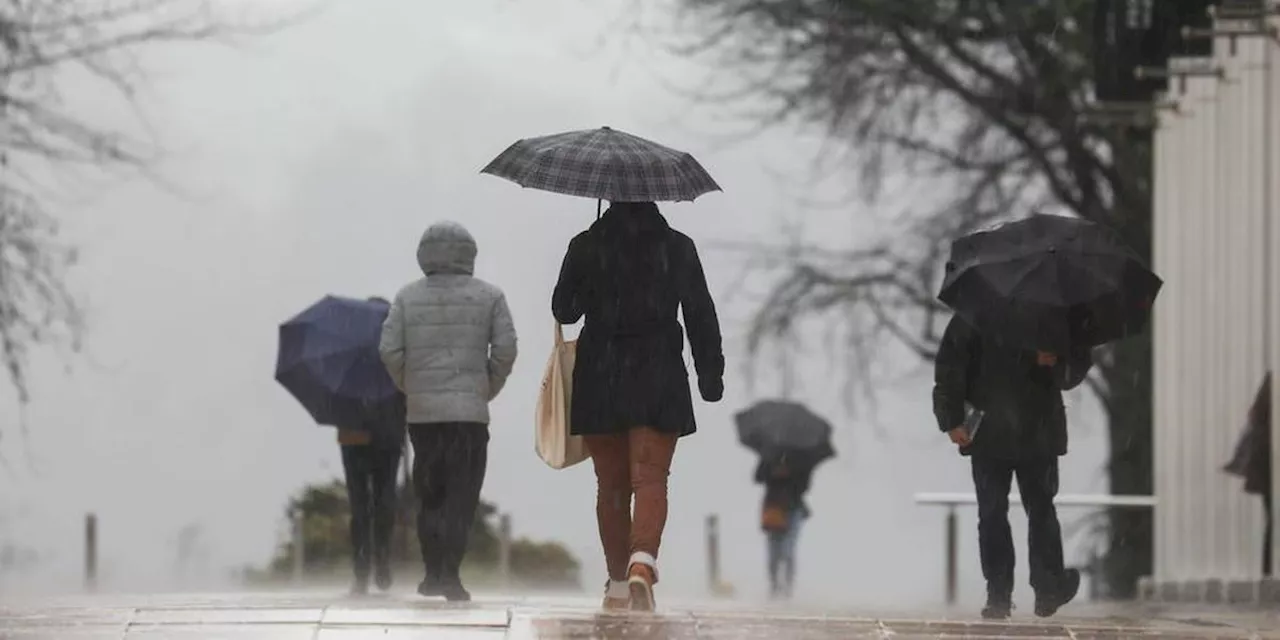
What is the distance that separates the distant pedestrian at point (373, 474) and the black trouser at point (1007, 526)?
350 cm

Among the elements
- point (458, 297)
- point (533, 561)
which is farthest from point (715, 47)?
point (458, 297)

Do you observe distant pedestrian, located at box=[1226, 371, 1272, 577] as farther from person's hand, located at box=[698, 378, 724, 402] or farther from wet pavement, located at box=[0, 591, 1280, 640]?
person's hand, located at box=[698, 378, 724, 402]

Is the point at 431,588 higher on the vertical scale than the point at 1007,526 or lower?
lower

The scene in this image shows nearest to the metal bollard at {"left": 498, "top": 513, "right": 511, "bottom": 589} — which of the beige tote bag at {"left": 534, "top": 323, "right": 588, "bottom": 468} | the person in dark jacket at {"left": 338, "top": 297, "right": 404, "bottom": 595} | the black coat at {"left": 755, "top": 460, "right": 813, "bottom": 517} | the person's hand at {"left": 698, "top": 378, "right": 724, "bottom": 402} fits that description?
the black coat at {"left": 755, "top": 460, "right": 813, "bottom": 517}

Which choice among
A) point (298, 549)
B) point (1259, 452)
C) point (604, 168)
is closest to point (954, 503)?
point (1259, 452)

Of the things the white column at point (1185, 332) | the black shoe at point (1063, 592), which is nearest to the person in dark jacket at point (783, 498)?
the white column at point (1185, 332)

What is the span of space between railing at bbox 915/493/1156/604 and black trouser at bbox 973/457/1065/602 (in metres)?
6.58

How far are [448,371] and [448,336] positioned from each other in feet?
0.53

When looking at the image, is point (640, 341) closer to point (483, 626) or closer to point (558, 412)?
point (558, 412)

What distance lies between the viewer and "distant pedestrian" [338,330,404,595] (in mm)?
14727

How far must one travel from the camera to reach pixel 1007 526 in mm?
12281

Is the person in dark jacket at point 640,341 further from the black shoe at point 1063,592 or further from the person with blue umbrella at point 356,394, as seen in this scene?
the person with blue umbrella at point 356,394

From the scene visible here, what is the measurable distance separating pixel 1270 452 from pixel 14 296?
8.83 m

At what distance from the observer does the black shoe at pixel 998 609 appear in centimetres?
1225
